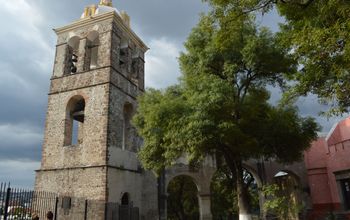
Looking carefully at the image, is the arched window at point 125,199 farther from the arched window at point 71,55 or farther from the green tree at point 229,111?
the arched window at point 71,55

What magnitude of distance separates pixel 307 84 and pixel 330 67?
0.87 m

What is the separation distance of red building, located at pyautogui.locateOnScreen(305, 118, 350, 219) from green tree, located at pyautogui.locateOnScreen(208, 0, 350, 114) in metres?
10.2

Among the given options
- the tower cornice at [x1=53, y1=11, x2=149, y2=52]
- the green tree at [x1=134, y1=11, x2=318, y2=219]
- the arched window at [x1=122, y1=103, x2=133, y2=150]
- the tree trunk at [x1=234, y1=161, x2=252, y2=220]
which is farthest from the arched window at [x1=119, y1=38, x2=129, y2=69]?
the tree trunk at [x1=234, y1=161, x2=252, y2=220]

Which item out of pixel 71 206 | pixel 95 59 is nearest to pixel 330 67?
pixel 71 206

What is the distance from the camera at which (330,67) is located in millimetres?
6465

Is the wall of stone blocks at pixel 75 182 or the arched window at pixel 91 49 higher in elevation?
the arched window at pixel 91 49

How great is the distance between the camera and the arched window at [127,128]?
16.0 meters

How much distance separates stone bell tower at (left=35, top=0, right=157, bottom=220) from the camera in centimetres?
1368

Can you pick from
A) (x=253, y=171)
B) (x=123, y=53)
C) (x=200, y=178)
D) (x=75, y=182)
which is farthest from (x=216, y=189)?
(x=75, y=182)

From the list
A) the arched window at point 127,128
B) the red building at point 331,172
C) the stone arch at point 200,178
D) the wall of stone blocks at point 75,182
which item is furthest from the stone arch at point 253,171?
the wall of stone blocks at point 75,182

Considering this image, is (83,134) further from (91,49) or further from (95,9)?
(95,9)

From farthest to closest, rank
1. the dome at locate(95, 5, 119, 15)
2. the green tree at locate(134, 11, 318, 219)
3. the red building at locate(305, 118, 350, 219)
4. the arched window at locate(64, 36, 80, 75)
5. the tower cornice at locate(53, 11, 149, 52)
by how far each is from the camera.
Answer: the dome at locate(95, 5, 119, 15) → the arched window at locate(64, 36, 80, 75) → the tower cornice at locate(53, 11, 149, 52) → the red building at locate(305, 118, 350, 219) → the green tree at locate(134, 11, 318, 219)

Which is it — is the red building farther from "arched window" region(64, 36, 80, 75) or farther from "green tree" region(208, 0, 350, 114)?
"arched window" region(64, 36, 80, 75)

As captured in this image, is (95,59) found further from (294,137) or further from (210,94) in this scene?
(294,137)
